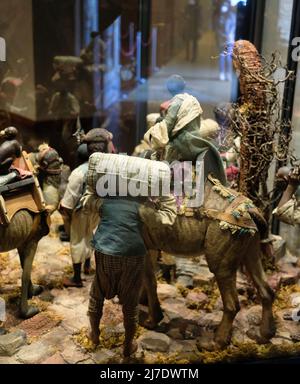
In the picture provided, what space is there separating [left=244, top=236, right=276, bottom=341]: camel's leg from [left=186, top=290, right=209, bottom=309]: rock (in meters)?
0.52

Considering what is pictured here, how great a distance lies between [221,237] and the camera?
332 centimetres

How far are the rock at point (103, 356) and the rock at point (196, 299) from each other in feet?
2.77

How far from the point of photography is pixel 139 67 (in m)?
6.36

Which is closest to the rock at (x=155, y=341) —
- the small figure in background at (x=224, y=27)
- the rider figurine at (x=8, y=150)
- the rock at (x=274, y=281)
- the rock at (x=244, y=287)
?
the rock at (x=244, y=287)

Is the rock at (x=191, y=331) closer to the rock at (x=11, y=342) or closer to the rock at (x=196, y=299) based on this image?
A: the rock at (x=196, y=299)

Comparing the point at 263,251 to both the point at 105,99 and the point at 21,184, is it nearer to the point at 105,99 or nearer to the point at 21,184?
the point at 21,184

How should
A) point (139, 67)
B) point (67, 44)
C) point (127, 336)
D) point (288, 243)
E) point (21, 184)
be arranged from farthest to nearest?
point (139, 67), point (67, 44), point (288, 243), point (21, 184), point (127, 336)

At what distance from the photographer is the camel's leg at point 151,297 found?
361 cm

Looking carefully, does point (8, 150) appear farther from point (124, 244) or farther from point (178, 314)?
point (178, 314)

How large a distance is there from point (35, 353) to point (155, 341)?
2.39 feet

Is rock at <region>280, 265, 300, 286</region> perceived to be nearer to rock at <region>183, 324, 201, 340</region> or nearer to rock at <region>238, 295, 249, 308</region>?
rock at <region>238, 295, 249, 308</region>

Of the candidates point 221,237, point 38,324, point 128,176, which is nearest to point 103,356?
point 38,324

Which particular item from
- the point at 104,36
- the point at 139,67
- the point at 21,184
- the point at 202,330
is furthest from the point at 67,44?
the point at 202,330

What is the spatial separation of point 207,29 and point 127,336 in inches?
189
